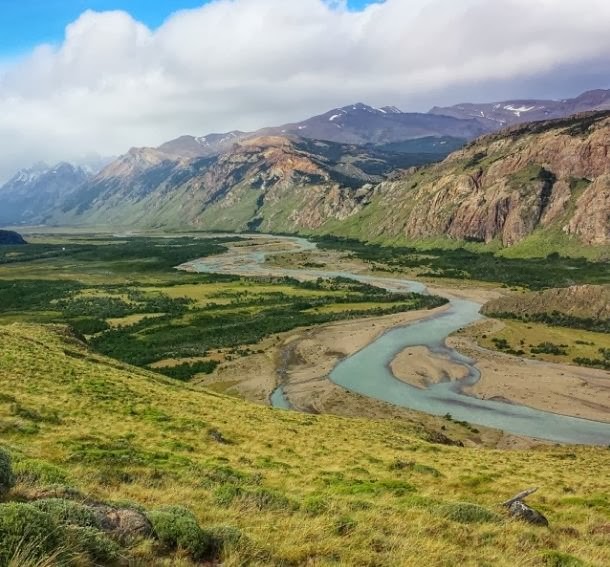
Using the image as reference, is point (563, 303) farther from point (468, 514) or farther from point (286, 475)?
point (468, 514)

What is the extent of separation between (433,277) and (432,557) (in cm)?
18653

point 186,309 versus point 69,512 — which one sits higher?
point 69,512

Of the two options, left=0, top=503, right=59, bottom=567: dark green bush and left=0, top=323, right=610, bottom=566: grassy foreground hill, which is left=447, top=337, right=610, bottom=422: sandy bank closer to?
left=0, top=323, right=610, bottom=566: grassy foreground hill

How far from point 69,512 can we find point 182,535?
2150 millimetres

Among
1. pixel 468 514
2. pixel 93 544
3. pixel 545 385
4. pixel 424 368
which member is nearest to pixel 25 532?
pixel 93 544

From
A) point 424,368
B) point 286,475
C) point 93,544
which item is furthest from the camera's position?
point 424,368

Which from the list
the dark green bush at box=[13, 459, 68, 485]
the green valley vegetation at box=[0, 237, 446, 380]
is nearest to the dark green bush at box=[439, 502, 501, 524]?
the dark green bush at box=[13, 459, 68, 485]

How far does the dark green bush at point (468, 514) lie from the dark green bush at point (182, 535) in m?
8.89

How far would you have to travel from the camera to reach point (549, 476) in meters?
31.2

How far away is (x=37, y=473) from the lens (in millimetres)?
14680

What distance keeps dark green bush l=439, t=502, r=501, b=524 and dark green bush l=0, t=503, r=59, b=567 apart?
12.0 metres

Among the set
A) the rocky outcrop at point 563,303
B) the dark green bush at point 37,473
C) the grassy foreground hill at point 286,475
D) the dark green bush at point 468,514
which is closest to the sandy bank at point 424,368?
the grassy foreground hill at point 286,475

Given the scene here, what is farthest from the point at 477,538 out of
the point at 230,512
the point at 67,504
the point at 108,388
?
the point at 108,388

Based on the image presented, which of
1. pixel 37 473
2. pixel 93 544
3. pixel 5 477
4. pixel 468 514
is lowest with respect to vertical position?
pixel 468 514
